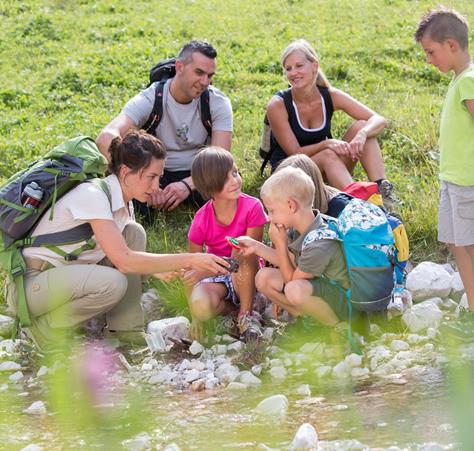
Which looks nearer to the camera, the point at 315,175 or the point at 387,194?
the point at 315,175

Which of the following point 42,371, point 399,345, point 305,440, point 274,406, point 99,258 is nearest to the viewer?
point 305,440

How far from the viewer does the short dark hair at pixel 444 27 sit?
5.59 meters

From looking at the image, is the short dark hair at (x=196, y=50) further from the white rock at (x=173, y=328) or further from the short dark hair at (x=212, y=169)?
the white rock at (x=173, y=328)

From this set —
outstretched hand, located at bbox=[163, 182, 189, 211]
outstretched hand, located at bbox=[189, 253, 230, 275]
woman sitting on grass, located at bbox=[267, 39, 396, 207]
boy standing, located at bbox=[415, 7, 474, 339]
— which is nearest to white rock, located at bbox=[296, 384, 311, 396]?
outstretched hand, located at bbox=[189, 253, 230, 275]

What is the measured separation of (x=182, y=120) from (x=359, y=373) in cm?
309

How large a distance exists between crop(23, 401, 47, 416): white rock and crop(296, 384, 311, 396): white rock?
139 cm

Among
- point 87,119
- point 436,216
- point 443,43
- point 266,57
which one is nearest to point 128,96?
point 87,119

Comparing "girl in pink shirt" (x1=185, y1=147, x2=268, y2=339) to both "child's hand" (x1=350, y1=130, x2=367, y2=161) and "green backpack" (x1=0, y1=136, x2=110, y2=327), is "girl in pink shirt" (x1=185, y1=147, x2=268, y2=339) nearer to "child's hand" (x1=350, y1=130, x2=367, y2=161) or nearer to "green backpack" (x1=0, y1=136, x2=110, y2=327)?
"green backpack" (x1=0, y1=136, x2=110, y2=327)

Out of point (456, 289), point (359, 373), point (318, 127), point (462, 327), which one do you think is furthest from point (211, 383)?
point (318, 127)

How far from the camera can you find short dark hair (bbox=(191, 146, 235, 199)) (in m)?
5.80

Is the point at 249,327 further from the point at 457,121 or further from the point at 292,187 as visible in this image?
the point at 457,121

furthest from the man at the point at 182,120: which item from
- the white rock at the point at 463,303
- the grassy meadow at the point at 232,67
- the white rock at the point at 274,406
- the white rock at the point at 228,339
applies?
the white rock at the point at 274,406

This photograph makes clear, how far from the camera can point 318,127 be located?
7609mm

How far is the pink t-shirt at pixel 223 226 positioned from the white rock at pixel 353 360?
3.70ft
